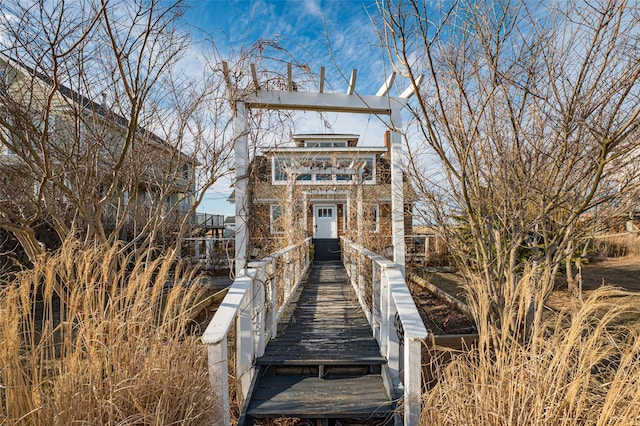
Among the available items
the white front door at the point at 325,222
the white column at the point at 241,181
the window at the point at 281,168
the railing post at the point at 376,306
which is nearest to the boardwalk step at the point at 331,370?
the railing post at the point at 376,306

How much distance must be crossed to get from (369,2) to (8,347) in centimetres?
284

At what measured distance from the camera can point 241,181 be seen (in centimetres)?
376

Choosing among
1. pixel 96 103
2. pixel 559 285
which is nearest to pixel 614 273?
pixel 559 285

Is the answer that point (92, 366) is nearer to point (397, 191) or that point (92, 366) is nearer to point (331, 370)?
point (331, 370)

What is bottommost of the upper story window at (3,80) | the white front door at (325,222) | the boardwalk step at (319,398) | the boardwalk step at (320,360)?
the boardwalk step at (319,398)

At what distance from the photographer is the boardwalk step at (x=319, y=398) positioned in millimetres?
2242

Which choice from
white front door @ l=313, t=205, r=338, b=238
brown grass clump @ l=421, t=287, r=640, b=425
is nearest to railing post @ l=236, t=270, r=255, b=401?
brown grass clump @ l=421, t=287, r=640, b=425

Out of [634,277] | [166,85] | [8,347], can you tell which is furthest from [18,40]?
[634,277]

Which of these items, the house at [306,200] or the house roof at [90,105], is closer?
the house roof at [90,105]

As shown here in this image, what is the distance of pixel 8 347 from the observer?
147cm

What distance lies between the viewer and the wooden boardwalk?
2271 millimetres

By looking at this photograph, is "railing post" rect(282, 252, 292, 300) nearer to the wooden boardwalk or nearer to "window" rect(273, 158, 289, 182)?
the wooden boardwalk

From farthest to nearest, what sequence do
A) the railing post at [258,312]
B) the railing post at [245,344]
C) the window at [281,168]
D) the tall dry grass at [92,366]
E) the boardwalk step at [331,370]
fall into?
the window at [281,168] < the railing post at [258,312] < the boardwalk step at [331,370] < the railing post at [245,344] < the tall dry grass at [92,366]

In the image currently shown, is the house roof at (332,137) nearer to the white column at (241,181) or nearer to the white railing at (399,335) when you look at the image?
the white column at (241,181)
